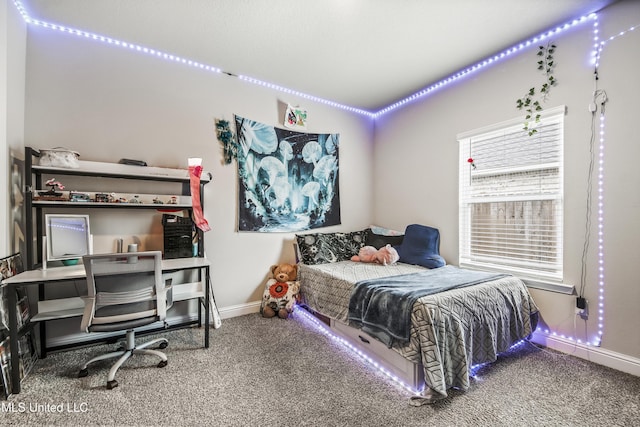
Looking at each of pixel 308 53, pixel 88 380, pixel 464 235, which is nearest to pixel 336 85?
pixel 308 53

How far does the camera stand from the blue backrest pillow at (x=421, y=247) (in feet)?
9.55

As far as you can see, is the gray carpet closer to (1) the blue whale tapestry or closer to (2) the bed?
(2) the bed

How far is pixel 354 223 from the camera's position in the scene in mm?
3902

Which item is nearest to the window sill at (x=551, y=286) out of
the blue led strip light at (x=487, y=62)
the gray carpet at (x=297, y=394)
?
the gray carpet at (x=297, y=394)

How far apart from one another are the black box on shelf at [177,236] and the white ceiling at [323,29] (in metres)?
1.56

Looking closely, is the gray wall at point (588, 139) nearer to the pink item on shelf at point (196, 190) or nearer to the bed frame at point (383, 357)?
the bed frame at point (383, 357)

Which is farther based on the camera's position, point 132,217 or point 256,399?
point 132,217

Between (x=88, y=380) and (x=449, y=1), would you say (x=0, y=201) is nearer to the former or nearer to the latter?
(x=88, y=380)

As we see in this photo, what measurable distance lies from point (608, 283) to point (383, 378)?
1774mm

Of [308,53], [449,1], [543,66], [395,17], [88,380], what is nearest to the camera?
[88,380]

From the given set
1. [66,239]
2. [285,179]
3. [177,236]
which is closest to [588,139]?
[285,179]

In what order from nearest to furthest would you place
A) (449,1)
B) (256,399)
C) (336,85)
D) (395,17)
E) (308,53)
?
1. (256,399)
2. (449,1)
3. (395,17)
4. (308,53)
5. (336,85)

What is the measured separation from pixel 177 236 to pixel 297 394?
64.9 inches

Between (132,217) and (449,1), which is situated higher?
(449,1)
